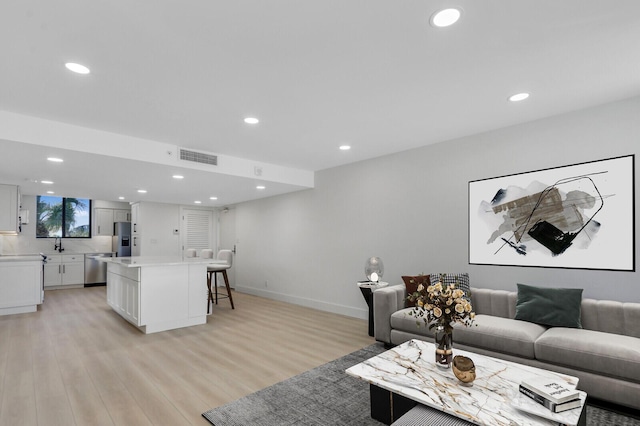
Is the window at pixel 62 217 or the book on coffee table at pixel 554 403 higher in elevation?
the window at pixel 62 217

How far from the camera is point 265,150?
14.6ft

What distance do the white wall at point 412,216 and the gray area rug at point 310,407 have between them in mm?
1290

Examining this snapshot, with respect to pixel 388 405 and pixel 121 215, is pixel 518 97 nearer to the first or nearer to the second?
pixel 388 405

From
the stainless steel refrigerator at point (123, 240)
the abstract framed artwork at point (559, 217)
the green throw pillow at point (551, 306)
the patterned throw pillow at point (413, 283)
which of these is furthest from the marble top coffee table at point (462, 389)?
the stainless steel refrigerator at point (123, 240)

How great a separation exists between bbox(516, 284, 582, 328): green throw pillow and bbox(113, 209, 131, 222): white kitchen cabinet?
391 inches

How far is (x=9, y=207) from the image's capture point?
5680 millimetres

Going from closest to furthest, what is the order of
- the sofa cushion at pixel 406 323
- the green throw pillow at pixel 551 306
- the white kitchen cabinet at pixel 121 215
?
the green throw pillow at pixel 551 306 → the sofa cushion at pixel 406 323 → the white kitchen cabinet at pixel 121 215

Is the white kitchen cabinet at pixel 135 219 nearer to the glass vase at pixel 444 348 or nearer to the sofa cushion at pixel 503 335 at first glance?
the sofa cushion at pixel 503 335

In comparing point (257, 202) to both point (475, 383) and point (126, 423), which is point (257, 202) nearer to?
point (126, 423)

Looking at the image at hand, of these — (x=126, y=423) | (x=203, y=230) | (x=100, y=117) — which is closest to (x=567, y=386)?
(x=126, y=423)

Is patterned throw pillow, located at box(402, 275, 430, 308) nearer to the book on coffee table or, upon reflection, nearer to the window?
the book on coffee table

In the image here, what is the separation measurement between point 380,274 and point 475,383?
2.59 meters

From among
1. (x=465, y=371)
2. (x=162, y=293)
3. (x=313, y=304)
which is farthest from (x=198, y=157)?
(x=465, y=371)

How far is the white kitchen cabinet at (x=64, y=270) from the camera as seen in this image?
26.2ft
